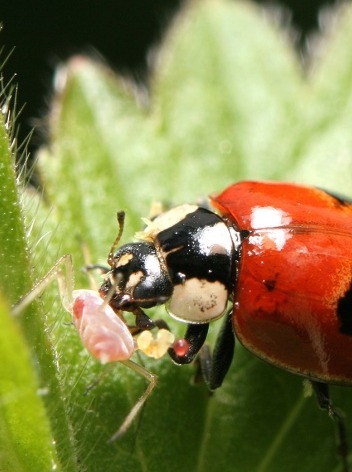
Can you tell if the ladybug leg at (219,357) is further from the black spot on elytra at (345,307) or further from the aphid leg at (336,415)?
the black spot on elytra at (345,307)

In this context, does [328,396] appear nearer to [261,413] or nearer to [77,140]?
[261,413]

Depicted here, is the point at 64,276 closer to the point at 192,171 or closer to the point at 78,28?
the point at 192,171

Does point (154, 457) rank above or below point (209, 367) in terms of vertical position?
below

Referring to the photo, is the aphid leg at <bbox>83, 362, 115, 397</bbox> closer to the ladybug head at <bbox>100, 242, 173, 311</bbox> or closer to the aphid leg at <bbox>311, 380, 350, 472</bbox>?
the ladybug head at <bbox>100, 242, 173, 311</bbox>

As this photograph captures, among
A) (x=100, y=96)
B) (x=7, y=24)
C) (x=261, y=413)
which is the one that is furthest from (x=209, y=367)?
(x=7, y=24)

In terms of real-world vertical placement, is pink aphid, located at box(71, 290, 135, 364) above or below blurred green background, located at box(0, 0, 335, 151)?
above

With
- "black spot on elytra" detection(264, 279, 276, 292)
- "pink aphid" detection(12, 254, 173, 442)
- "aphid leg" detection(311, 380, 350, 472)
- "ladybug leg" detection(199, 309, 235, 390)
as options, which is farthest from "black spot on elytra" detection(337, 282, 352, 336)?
"pink aphid" detection(12, 254, 173, 442)
